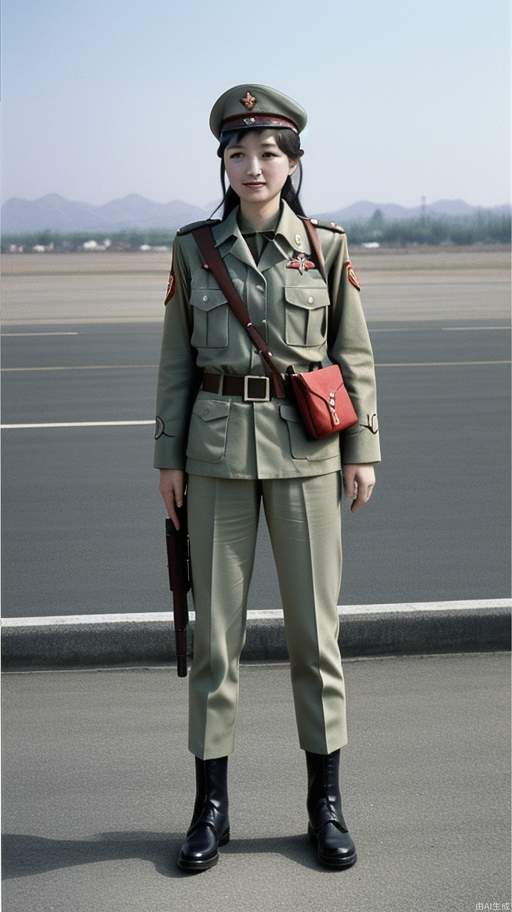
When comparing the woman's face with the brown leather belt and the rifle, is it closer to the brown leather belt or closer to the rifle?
the brown leather belt

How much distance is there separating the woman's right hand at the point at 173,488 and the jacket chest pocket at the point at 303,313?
0.52 m

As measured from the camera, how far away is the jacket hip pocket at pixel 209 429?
3785 mm

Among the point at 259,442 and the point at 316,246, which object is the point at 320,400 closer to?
the point at 259,442

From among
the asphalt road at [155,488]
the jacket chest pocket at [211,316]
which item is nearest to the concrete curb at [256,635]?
the asphalt road at [155,488]

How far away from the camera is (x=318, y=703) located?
154 inches

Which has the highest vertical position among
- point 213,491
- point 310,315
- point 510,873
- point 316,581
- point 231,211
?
point 231,211

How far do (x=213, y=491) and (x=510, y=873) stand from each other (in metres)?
1.36

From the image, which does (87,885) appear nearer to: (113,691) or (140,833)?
(140,833)

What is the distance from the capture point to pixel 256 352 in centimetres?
376

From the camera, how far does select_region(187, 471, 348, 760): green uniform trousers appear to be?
3.84 meters

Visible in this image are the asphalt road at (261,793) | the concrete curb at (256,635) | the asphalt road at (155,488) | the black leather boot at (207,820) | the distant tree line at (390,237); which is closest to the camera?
the asphalt road at (261,793)

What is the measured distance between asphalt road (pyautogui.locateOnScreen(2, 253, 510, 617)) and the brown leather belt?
243 cm

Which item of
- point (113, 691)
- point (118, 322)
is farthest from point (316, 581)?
point (118, 322)

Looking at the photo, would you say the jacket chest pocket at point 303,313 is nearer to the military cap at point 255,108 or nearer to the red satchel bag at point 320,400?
the red satchel bag at point 320,400
